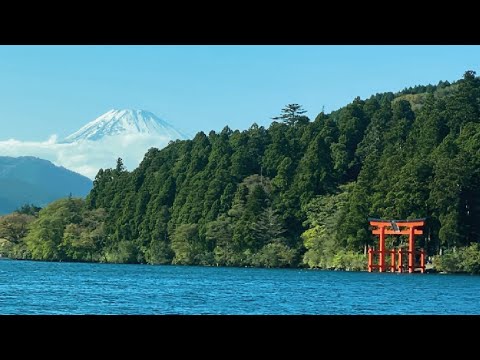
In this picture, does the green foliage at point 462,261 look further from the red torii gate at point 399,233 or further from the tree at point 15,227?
the tree at point 15,227

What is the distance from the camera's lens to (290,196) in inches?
3036

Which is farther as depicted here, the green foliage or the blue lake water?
the green foliage

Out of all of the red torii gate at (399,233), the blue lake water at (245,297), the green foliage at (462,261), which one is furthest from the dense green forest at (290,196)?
the blue lake water at (245,297)

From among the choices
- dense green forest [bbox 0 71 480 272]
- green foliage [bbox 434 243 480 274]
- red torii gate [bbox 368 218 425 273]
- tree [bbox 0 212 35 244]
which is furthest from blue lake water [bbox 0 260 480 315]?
tree [bbox 0 212 35 244]

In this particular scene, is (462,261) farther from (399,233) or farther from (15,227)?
(15,227)

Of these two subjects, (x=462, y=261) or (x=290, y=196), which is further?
(x=290, y=196)

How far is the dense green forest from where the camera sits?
65625 mm

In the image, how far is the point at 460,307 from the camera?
115 ft

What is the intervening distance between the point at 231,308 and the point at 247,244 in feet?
154

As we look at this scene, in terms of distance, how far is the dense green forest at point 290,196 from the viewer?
65625mm

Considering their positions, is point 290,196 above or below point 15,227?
above

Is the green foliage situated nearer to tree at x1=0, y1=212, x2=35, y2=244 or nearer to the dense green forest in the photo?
the dense green forest

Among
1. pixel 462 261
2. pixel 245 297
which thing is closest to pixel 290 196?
pixel 462 261
